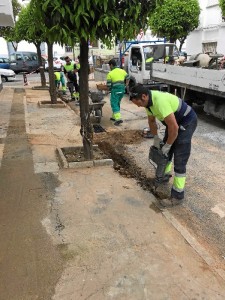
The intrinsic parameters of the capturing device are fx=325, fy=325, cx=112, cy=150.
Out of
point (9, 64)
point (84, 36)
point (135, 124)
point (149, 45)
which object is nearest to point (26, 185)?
point (84, 36)

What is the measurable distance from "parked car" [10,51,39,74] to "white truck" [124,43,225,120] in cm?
1552

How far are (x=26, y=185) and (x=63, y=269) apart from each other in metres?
2.09

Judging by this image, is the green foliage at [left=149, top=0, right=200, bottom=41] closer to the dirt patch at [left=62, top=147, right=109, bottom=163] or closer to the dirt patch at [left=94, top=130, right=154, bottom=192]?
the dirt patch at [left=94, top=130, right=154, bottom=192]

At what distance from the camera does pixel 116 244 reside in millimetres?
3459

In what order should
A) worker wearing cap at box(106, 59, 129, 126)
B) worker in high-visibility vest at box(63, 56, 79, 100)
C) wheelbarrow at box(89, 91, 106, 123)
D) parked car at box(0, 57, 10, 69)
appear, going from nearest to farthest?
worker wearing cap at box(106, 59, 129, 126)
wheelbarrow at box(89, 91, 106, 123)
worker in high-visibility vest at box(63, 56, 79, 100)
parked car at box(0, 57, 10, 69)

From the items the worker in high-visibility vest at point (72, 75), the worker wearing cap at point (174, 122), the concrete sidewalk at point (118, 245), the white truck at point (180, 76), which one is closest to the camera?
the concrete sidewalk at point (118, 245)

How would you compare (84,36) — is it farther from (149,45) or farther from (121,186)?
(149,45)

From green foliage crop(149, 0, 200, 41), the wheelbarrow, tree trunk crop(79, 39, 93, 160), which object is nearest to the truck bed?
the wheelbarrow

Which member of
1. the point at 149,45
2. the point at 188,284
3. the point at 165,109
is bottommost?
the point at 188,284

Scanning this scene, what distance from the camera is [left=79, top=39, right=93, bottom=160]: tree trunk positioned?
5.14 m

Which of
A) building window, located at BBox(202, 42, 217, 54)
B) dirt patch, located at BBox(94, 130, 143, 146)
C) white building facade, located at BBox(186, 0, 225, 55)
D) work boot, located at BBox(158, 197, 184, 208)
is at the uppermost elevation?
white building facade, located at BBox(186, 0, 225, 55)

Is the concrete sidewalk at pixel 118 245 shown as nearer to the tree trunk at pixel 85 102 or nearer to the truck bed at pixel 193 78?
the tree trunk at pixel 85 102

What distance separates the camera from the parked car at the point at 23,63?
27.4 m

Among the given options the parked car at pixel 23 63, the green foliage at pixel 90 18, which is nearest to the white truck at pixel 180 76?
the green foliage at pixel 90 18
